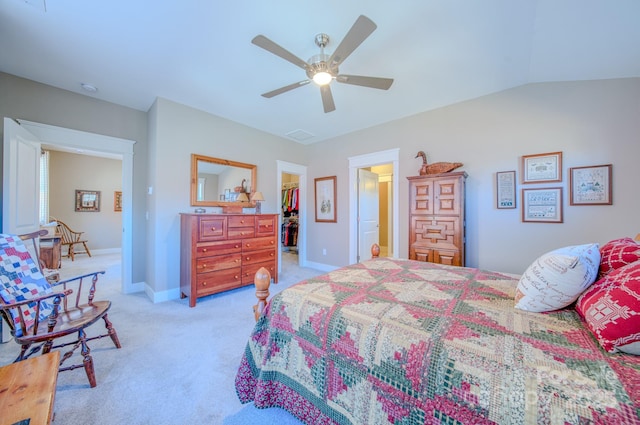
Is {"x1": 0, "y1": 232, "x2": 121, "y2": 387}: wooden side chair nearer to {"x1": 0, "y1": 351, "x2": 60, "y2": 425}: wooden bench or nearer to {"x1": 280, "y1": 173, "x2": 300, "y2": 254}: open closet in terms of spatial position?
{"x1": 0, "y1": 351, "x2": 60, "y2": 425}: wooden bench

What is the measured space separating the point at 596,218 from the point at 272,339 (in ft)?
11.6

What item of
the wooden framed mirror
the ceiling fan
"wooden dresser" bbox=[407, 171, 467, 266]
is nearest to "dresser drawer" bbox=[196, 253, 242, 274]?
the wooden framed mirror

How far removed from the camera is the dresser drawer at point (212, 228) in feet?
10.1

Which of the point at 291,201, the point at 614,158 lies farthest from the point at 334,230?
the point at 614,158

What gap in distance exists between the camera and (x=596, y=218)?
100 inches

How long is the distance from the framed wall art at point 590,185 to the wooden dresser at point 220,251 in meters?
3.93

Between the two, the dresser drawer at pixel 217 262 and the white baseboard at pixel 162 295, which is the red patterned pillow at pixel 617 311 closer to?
the dresser drawer at pixel 217 262

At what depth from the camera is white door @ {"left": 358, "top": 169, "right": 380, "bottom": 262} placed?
463 centimetres

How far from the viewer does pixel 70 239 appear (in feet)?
19.2

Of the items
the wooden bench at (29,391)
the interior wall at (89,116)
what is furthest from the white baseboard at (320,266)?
the wooden bench at (29,391)

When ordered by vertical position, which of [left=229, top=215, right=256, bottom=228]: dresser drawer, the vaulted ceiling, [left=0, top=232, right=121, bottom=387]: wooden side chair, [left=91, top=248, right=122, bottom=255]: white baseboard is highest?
the vaulted ceiling

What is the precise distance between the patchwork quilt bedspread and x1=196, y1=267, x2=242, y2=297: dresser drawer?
189 centimetres

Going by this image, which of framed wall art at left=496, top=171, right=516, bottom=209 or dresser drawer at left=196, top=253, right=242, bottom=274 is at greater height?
framed wall art at left=496, top=171, right=516, bottom=209

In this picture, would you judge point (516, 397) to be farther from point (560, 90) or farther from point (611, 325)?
point (560, 90)
